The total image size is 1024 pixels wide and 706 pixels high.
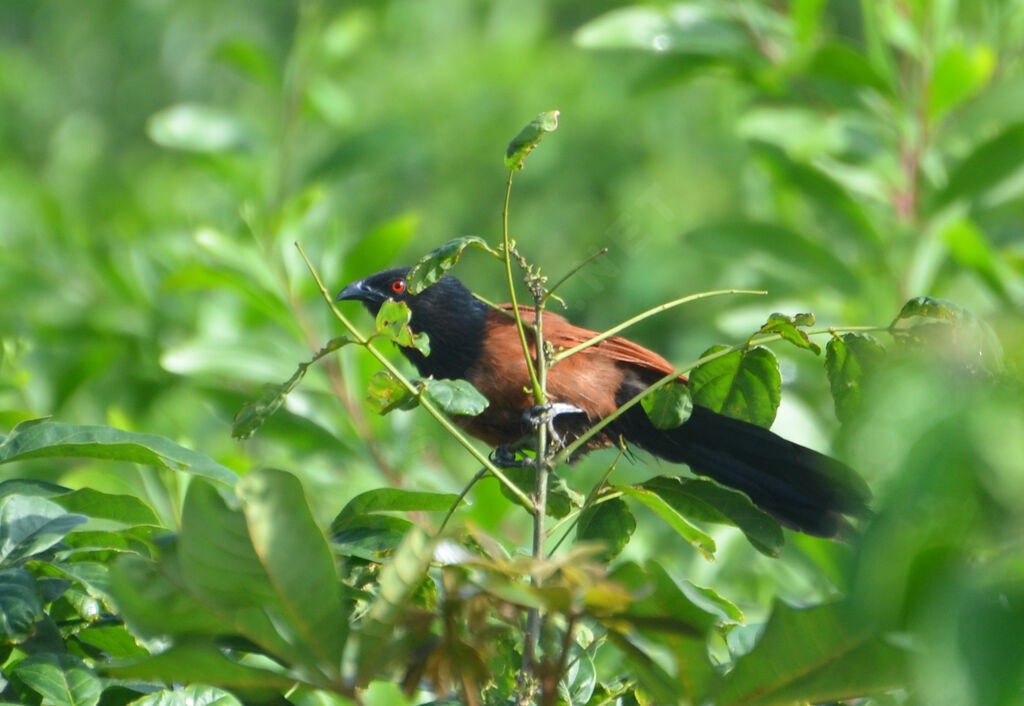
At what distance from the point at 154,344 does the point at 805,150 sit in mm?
2336

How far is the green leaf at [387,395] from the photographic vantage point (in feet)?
4.36

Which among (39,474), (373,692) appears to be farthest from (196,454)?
(39,474)

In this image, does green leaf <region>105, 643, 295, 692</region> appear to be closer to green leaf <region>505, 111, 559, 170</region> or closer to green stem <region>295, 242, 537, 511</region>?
green stem <region>295, 242, 537, 511</region>

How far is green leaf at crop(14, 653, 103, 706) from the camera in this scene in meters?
1.13

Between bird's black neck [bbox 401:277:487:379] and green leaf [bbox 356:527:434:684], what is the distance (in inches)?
87.7

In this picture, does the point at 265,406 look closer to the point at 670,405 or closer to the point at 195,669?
the point at 195,669

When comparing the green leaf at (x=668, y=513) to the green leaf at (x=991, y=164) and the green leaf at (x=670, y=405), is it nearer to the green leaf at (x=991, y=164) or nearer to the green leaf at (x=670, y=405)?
the green leaf at (x=670, y=405)

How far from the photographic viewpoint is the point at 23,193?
455 centimetres

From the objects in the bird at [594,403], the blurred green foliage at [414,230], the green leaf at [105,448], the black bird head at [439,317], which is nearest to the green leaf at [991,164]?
the blurred green foliage at [414,230]

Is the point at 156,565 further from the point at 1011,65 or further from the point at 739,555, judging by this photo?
the point at 1011,65

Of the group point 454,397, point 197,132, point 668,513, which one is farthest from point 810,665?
point 197,132

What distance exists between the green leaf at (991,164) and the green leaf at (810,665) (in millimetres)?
2687

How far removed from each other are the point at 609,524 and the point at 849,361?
358 mm

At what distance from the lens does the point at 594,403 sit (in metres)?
2.95
